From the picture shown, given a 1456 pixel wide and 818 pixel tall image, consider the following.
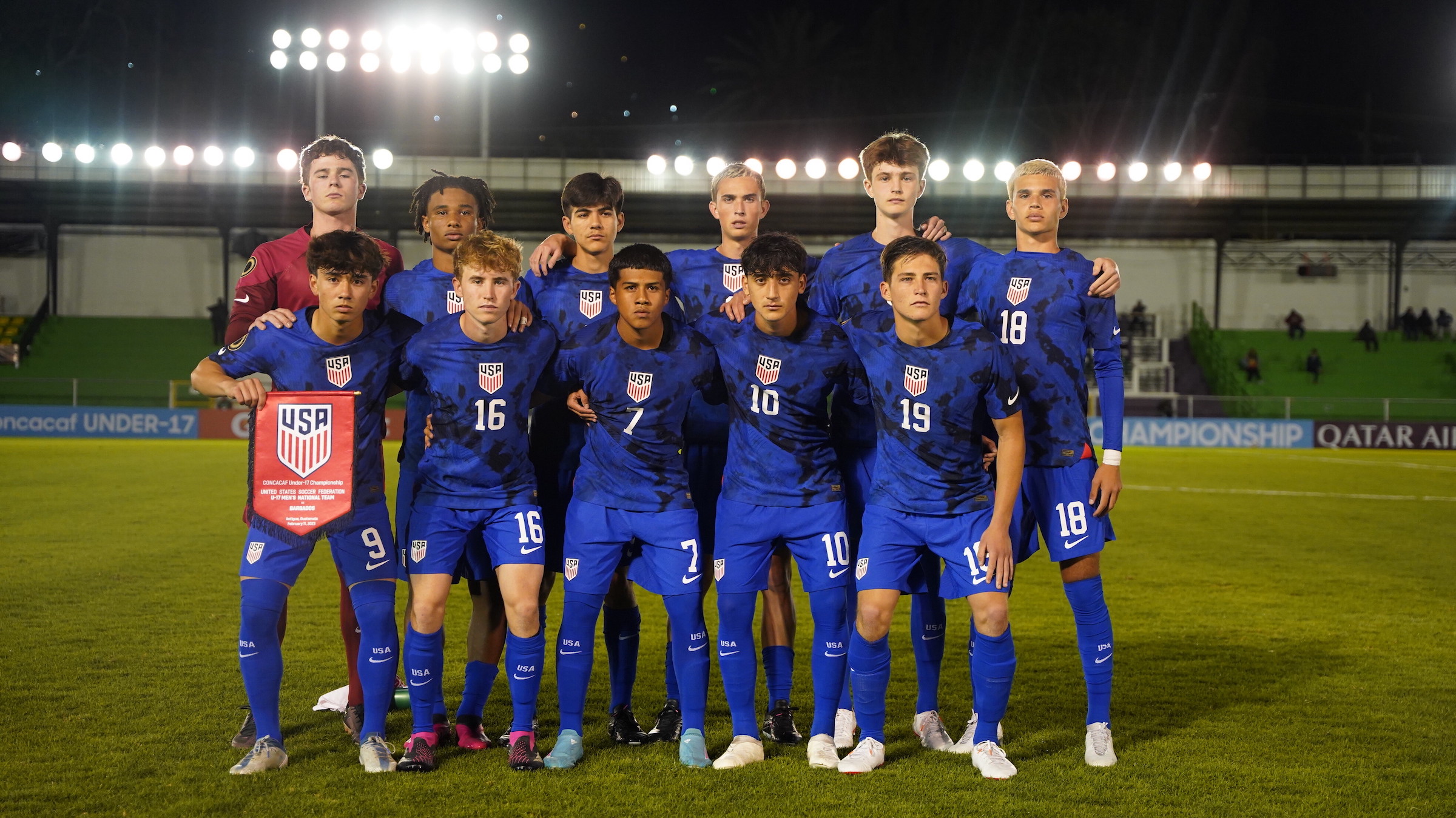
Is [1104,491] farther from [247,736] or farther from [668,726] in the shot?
[247,736]

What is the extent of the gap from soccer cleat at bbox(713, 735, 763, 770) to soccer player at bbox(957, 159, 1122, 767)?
1.30m

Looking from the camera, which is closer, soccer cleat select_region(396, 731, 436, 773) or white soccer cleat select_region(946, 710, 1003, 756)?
soccer cleat select_region(396, 731, 436, 773)

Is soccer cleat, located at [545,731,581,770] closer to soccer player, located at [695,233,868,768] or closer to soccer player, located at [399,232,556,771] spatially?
soccer player, located at [399,232,556,771]

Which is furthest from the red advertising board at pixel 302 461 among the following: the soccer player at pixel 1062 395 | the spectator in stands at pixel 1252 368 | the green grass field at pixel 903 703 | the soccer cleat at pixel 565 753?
the spectator in stands at pixel 1252 368

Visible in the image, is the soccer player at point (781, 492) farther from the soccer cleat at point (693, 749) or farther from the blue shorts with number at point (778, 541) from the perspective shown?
the soccer cleat at point (693, 749)

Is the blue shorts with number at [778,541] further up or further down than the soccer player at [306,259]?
further down

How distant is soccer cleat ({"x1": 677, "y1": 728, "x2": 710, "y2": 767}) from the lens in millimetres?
4430

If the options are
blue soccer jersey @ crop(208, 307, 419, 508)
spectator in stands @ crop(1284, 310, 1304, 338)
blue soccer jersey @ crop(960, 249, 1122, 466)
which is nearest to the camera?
blue soccer jersey @ crop(208, 307, 419, 508)

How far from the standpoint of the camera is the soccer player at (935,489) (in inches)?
172

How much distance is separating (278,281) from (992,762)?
354cm

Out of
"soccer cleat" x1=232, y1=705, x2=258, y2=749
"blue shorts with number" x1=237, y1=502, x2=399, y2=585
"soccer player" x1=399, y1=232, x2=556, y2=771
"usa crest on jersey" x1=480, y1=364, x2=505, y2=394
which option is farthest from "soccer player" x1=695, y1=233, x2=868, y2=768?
"soccer cleat" x1=232, y1=705, x2=258, y2=749

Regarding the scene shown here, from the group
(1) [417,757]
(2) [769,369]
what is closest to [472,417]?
(2) [769,369]

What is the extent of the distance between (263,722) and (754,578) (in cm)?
194

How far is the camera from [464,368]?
4.52 meters
